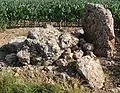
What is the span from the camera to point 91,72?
10914 millimetres

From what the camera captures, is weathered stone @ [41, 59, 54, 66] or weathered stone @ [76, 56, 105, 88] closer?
weathered stone @ [76, 56, 105, 88]

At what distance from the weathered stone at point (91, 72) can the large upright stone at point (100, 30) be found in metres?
2.00

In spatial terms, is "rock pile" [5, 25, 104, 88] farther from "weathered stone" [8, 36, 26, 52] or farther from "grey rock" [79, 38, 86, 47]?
"grey rock" [79, 38, 86, 47]

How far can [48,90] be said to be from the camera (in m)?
9.45

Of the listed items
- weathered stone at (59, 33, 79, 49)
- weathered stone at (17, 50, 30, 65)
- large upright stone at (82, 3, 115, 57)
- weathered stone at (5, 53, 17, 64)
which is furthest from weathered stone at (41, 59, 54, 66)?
large upright stone at (82, 3, 115, 57)

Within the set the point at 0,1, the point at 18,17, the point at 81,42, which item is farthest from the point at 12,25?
the point at 81,42

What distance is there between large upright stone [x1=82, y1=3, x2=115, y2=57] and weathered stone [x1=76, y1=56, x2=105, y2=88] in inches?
78.7

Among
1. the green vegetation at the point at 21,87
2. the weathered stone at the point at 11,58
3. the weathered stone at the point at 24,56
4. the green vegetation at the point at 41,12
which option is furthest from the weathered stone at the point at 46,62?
the green vegetation at the point at 41,12

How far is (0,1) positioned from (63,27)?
4.27 meters

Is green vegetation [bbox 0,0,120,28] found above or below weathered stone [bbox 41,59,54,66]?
above

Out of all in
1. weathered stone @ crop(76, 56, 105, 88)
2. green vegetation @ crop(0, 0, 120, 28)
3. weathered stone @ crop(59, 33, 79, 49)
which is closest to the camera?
weathered stone @ crop(76, 56, 105, 88)

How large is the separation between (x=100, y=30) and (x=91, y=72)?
2661mm

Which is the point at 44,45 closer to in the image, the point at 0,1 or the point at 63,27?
the point at 63,27

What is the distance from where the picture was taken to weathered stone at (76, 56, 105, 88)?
35.5ft
